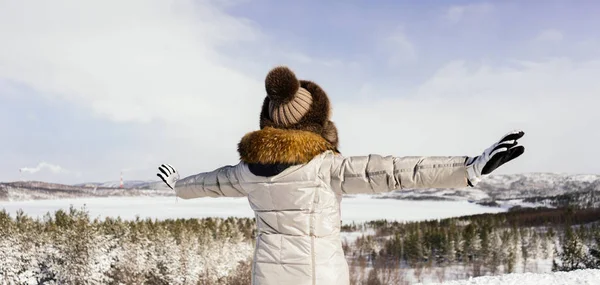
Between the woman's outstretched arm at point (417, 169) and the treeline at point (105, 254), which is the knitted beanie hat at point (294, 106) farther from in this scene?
the treeline at point (105, 254)

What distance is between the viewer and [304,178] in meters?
2.03

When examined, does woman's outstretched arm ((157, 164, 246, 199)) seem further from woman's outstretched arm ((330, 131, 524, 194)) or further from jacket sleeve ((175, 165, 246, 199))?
woman's outstretched arm ((330, 131, 524, 194))

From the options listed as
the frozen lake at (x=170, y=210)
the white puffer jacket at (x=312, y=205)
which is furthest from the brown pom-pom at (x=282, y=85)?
the frozen lake at (x=170, y=210)

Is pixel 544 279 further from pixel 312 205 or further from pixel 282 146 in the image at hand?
pixel 282 146

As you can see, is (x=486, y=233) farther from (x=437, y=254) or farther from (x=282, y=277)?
(x=282, y=277)

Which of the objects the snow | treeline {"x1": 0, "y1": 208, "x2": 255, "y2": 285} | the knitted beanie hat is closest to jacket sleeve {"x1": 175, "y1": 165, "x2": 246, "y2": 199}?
the knitted beanie hat

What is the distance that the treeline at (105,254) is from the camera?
30.0 feet

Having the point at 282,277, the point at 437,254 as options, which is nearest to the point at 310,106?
the point at 282,277

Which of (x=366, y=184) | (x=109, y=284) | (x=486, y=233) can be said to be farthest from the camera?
(x=486, y=233)

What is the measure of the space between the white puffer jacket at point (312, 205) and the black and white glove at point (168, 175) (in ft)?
1.97

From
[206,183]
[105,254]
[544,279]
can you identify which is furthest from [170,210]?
[206,183]

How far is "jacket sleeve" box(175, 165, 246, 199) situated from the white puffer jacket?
9cm

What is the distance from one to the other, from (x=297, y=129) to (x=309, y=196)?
320 millimetres

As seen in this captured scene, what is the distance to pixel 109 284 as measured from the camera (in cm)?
954
